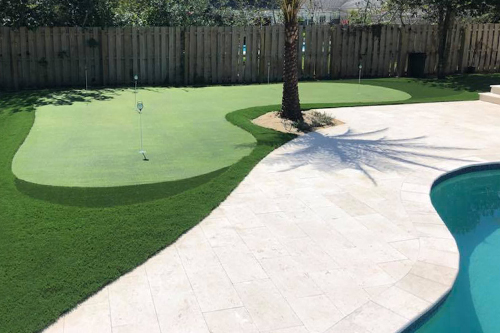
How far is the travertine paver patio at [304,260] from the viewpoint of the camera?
4465 millimetres

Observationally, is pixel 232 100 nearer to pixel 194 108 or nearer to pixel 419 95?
pixel 194 108

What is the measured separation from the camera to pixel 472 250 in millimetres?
6434

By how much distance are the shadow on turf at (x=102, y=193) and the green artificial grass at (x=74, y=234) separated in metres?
0.01

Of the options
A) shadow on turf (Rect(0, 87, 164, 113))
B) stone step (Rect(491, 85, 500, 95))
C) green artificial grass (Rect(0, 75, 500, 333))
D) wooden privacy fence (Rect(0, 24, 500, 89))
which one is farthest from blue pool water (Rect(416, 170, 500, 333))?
wooden privacy fence (Rect(0, 24, 500, 89))

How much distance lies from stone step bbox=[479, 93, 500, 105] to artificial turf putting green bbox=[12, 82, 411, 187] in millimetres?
2306

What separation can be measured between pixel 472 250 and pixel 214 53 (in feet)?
46.2

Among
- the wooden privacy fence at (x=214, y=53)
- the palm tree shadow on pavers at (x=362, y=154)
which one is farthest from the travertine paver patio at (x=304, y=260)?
the wooden privacy fence at (x=214, y=53)

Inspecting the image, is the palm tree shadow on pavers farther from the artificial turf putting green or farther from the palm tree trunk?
→ the palm tree trunk

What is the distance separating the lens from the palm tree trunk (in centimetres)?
1172

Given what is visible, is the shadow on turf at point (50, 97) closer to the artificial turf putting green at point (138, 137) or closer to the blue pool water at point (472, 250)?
the artificial turf putting green at point (138, 137)

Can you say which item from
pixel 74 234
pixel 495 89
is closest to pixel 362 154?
pixel 74 234

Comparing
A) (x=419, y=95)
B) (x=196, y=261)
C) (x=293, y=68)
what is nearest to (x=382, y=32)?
(x=419, y=95)

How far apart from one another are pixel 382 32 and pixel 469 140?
11.1 meters

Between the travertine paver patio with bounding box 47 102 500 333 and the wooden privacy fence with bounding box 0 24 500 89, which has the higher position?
the wooden privacy fence with bounding box 0 24 500 89
